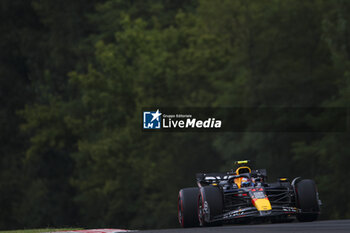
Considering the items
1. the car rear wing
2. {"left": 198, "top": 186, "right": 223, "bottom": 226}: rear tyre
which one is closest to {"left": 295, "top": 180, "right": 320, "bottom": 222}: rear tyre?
{"left": 198, "top": 186, "right": 223, "bottom": 226}: rear tyre

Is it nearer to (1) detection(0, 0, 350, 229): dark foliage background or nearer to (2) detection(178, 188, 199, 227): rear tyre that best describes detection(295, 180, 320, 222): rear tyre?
(2) detection(178, 188, 199, 227): rear tyre

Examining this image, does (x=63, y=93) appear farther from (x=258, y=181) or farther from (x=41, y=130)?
(x=258, y=181)

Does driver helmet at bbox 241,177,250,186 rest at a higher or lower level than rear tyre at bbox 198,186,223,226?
higher

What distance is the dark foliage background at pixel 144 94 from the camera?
51719mm

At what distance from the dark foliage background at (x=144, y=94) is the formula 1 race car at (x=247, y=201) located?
26.9 meters

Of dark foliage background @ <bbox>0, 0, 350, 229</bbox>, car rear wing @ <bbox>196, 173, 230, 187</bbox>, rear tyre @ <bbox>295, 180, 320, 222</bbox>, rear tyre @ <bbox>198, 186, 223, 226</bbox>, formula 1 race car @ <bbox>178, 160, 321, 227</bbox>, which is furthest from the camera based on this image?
dark foliage background @ <bbox>0, 0, 350, 229</bbox>

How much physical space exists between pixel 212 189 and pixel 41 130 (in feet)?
162

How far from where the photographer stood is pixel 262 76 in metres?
54.1

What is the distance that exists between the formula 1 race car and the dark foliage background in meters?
26.9

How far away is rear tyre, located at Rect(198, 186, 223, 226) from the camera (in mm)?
18625

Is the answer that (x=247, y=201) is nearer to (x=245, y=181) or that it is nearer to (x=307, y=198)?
(x=245, y=181)

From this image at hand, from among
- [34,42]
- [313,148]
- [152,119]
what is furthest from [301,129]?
[34,42]

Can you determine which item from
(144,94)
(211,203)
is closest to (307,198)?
(211,203)

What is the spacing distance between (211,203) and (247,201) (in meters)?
0.85
